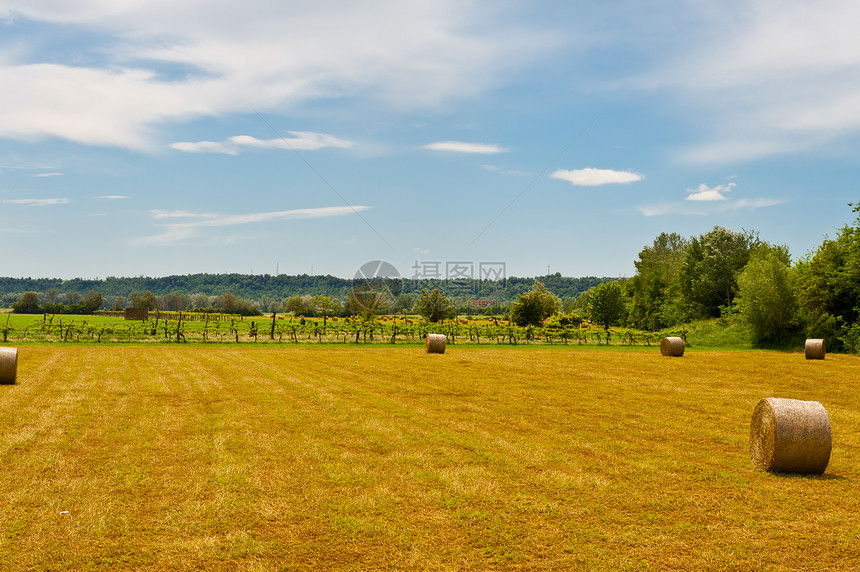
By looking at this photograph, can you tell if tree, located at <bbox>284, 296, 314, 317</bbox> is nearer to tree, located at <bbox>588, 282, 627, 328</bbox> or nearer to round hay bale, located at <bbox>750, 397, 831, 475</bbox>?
tree, located at <bbox>588, 282, 627, 328</bbox>

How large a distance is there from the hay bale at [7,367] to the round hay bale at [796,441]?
21323mm

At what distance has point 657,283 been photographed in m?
89.1

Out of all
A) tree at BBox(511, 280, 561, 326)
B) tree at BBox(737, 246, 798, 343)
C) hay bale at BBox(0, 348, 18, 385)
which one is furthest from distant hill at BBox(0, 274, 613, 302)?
hay bale at BBox(0, 348, 18, 385)

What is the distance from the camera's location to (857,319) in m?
40.5

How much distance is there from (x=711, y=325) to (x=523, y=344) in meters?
22.6

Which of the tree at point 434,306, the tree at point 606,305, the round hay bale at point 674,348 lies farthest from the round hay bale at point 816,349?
the tree at point 606,305

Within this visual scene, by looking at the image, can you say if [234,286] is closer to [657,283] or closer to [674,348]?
[657,283]

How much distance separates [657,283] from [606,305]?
13697mm

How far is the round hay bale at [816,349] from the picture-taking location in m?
33.5

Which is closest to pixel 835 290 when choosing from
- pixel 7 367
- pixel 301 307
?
pixel 7 367

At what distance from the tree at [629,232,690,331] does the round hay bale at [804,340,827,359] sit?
4328cm

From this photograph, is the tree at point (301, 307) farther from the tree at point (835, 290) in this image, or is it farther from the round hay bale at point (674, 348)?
the tree at point (835, 290)

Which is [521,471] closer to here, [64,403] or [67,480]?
[67,480]

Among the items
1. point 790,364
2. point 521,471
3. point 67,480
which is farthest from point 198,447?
point 790,364
